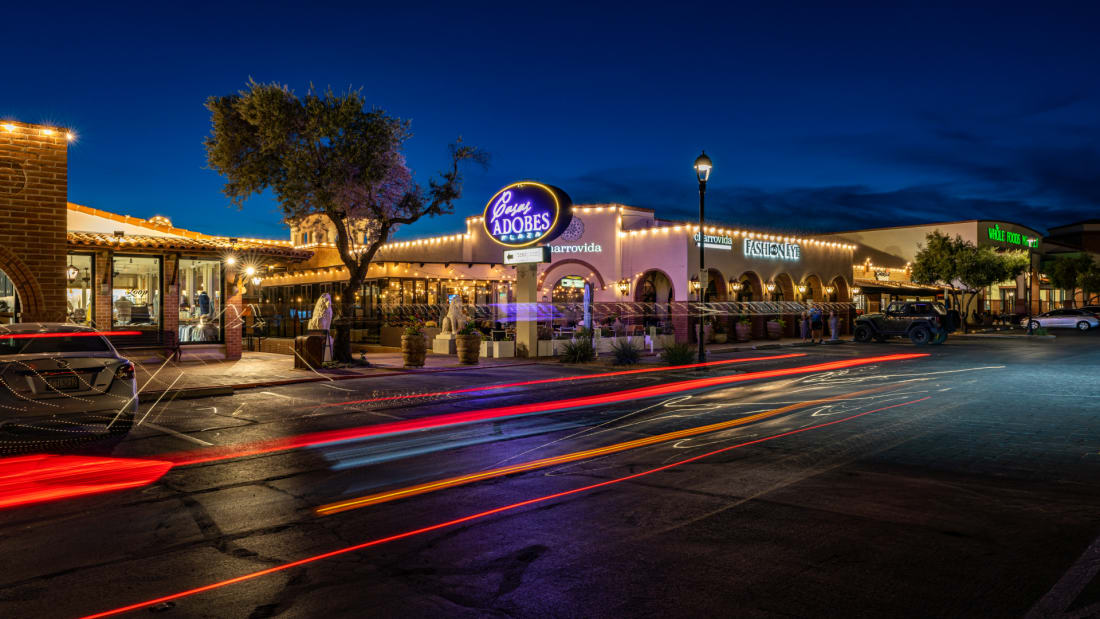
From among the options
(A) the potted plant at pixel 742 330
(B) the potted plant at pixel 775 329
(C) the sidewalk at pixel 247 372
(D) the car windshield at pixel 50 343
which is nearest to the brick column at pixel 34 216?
(C) the sidewalk at pixel 247 372

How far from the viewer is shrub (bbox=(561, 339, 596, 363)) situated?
22797mm

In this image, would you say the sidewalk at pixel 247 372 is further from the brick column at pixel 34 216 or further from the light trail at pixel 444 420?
the light trail at pixel 444 420

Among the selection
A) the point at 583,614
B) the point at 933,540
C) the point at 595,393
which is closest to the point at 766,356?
the point at 595,393

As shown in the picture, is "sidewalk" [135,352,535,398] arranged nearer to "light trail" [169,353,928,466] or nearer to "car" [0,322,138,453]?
"car" [0,322,138,453]

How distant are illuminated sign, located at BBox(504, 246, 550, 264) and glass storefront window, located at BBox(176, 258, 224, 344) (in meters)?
9.50

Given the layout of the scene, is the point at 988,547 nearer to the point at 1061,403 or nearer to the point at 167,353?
the point at 1061,403

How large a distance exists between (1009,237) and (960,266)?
661 inches

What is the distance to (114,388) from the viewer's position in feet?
32.3

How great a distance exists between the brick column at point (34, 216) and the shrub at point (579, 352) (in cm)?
1354

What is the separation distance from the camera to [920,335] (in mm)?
32719

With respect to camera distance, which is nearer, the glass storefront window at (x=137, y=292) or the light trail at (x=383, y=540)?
the light trail at (x=383, y=540)

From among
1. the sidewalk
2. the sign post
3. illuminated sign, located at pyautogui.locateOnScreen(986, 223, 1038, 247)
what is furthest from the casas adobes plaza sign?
illuminated sign, located at pyautogui.locateOnScreen(986, 223, 1038, 247)

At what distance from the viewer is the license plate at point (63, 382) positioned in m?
9.24

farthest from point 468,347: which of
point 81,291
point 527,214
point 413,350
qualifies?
point 81,291
